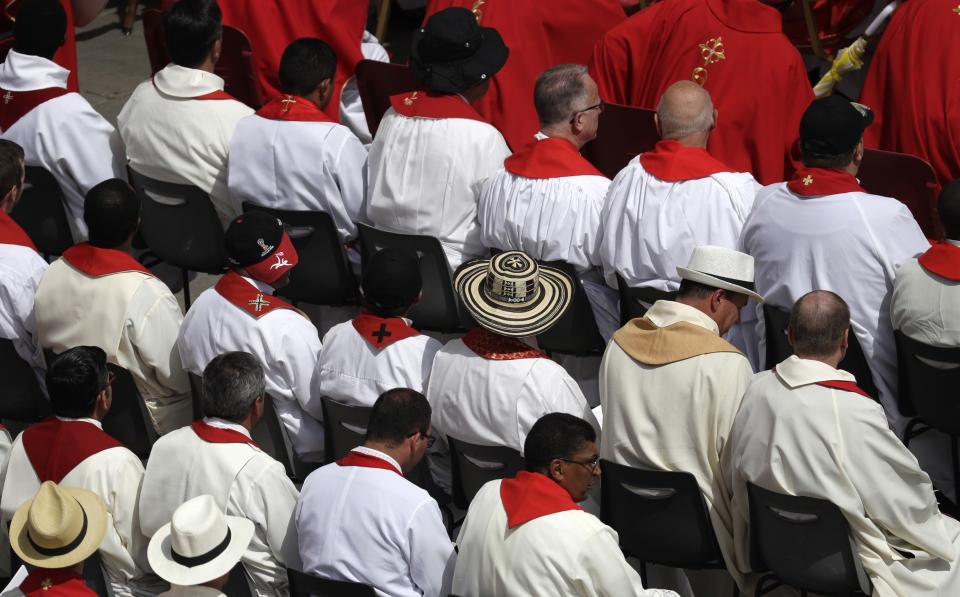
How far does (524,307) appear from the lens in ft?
16.0

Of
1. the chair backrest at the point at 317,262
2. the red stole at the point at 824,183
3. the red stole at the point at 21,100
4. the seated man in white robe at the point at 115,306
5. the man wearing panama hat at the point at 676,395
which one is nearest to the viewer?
the man wearing panama hat at the point at 676,395

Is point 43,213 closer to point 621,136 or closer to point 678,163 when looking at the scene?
point 621,136

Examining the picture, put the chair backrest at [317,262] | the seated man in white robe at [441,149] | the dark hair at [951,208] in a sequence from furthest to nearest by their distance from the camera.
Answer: the seated man in white robe at [441,149], the chair backrest at [317,262], the dark hair at [951,208]

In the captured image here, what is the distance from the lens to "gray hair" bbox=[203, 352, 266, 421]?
4734 mm

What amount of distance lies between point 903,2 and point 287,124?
2900mm

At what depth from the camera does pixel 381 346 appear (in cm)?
510

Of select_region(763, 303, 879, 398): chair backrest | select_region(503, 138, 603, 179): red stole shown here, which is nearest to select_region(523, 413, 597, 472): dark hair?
select_region(763, 303, 879, 398): chair backrest

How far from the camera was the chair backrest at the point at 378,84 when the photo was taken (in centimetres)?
684

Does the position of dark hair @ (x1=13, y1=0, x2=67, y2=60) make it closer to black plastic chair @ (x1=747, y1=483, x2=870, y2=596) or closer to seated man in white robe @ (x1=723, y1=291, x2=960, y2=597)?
seated man in white robe @ (x1=723, y1=291, x2=960, y2=597)

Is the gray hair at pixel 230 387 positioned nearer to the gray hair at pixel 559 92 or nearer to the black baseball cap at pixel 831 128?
the gray hair at pixel 559 92

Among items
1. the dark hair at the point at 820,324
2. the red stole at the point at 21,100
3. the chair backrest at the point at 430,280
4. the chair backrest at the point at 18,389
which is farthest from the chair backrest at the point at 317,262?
the dark hair at the point at 820,324

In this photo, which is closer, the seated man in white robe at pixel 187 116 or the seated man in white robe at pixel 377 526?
the seated man in white robe at pixel 377 526

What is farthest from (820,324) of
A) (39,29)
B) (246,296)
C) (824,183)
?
(39,29)

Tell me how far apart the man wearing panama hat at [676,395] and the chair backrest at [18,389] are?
2.31m
